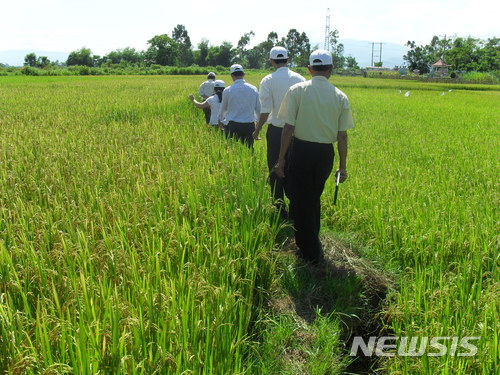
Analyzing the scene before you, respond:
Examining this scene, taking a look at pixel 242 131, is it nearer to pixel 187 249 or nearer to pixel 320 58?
pixel 320 58

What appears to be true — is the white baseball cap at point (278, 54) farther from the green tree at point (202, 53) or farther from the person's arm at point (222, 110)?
the green tree at point (202, 53)

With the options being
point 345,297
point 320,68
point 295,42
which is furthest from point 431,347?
point 295,42

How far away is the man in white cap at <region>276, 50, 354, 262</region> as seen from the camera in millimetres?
3492

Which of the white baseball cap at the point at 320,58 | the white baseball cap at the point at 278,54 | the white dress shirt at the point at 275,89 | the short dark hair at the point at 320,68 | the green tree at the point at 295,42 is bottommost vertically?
the white dress shirt at the point at 275,89

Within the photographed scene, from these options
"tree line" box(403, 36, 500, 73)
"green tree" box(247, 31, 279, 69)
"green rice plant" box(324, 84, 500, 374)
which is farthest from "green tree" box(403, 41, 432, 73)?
"green rice plant" box(324, 84, 500, 374)

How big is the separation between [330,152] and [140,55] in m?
99.2

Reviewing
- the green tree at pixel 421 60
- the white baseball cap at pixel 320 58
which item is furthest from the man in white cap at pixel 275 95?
the green tree at pixel 421 60

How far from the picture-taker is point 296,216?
375 centimetres

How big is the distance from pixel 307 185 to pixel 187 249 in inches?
56.4

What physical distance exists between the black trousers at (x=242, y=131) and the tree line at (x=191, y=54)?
6336 centimetres

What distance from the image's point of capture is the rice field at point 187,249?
1722 millimetres

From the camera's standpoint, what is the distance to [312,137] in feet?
11.6

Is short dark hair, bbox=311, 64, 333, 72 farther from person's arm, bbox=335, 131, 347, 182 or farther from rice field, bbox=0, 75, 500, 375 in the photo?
rice field, bbox=0, 75, 500, 375

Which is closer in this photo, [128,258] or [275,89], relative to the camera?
[128,258]
